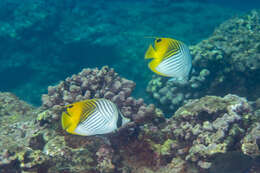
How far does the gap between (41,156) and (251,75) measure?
5.85m

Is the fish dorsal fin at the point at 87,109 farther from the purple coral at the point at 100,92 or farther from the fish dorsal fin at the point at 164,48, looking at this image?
the purple coral at the point at 100,92

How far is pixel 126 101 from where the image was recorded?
3934 millimetres

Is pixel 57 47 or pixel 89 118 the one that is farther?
pixel 57 47

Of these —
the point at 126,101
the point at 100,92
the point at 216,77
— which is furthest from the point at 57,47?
the point at 126,101

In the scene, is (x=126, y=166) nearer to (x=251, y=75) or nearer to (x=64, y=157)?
(x=64, y=157)

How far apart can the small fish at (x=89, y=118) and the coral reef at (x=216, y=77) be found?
370cm

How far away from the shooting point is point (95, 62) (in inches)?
514

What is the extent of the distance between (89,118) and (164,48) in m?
1.25

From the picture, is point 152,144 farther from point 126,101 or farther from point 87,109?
point 87,109

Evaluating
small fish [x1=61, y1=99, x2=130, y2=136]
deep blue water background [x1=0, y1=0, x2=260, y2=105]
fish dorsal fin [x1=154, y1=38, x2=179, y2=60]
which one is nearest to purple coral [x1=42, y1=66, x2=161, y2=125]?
small fish [x1=61, y1=99, x2=130, y2=136]

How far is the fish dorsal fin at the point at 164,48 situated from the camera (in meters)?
2.55

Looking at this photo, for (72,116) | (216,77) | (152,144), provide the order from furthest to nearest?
(216,77) → (152,144) → (72,116)

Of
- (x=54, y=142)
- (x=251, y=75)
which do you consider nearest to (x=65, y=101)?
(x=54, y=142)

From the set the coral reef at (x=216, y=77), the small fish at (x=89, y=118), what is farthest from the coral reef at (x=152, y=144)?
the coral reef at (x=216, y=77)
